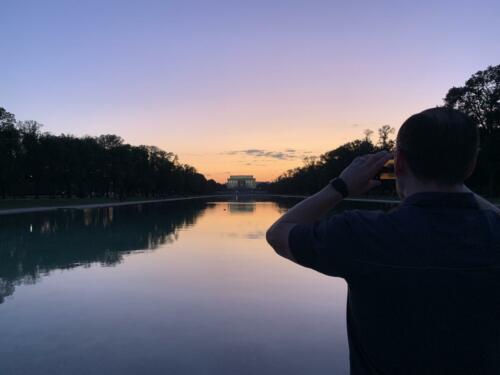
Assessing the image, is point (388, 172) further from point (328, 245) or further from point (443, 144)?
point (328, 245)

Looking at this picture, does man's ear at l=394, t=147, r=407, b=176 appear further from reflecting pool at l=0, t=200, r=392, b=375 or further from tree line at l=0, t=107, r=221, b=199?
tree line at l=0, t=107, r=221, b=199

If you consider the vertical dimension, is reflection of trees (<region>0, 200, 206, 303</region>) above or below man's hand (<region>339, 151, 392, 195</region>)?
below

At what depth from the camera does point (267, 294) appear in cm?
706

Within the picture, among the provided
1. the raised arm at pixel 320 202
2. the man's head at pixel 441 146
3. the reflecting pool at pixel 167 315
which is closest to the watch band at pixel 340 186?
the raised arm at pixel 320 202

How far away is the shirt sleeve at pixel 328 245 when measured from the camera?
1.17 m

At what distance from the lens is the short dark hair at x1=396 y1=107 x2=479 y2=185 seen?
1.20m

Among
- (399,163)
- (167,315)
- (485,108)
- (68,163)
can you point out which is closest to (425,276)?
(399,163)

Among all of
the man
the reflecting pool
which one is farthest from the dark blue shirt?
the reflecting pool

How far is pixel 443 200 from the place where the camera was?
1.15 meters

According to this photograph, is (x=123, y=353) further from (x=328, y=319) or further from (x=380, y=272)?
(x=380, y=272)

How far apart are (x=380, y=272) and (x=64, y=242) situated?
14.4m

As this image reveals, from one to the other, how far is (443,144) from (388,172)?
0.25m

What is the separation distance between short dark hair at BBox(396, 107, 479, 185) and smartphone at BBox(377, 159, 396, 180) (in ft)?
0.51

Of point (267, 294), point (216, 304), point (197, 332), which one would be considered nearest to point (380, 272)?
point (197, 332)
